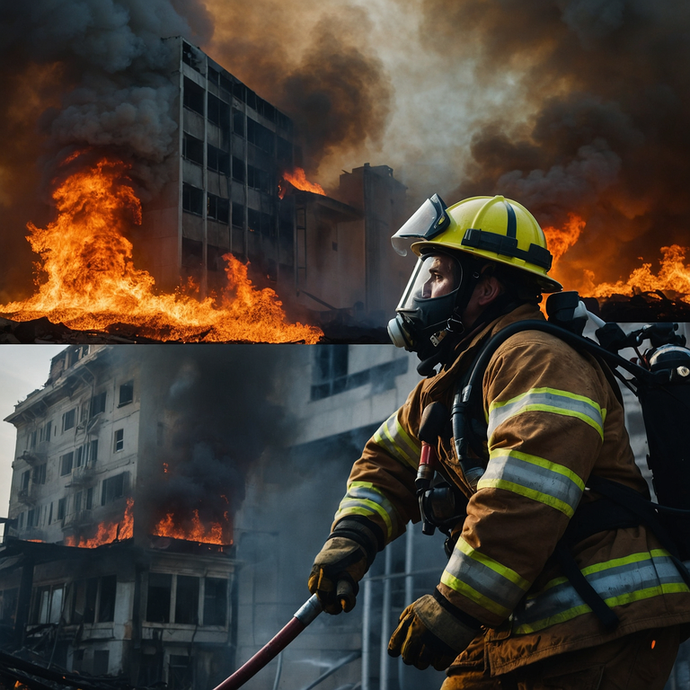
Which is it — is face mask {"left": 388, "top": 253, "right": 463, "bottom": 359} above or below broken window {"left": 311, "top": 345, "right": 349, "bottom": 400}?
below

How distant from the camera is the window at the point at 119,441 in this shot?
5.43 meters

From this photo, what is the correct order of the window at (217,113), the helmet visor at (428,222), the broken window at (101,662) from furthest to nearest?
the window at (217,113) → the broken window at (101,662) → the helmet visor at (428,222)

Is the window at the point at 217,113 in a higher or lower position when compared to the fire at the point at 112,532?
higher

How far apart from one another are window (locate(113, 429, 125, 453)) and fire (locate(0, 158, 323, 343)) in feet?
10.7

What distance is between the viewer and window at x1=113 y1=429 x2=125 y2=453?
5426 mm

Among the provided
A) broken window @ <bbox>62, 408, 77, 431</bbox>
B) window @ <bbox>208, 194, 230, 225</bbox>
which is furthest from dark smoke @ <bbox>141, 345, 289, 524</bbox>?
window @ <bbox>208, 194, 230, 225</bbox>

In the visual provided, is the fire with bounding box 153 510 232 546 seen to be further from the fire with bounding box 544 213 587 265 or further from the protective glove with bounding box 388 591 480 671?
the fire with bounding box 544 213 587 265

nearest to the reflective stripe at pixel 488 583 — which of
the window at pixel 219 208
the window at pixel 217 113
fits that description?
the window at pixel 219 208

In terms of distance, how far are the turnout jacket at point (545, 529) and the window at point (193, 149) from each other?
954cm

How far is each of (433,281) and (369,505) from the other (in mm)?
868

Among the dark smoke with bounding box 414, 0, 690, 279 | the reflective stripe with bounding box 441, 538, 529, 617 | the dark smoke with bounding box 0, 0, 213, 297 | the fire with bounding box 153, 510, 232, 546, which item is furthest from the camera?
the dark smoke with bounding box 414, 0, 690, 279

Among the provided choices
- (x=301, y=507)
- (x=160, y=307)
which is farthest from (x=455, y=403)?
(x=160, y=307)

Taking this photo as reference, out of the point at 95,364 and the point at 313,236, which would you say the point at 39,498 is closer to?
the point at 95,364

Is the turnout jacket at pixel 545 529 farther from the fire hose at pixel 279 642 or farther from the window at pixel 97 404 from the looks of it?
the window at pixel 97 404
